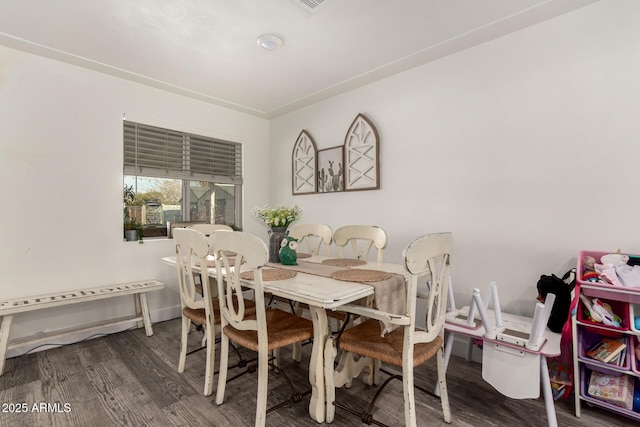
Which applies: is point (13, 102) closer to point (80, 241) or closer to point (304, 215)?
point (80, 241)

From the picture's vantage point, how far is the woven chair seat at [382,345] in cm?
153

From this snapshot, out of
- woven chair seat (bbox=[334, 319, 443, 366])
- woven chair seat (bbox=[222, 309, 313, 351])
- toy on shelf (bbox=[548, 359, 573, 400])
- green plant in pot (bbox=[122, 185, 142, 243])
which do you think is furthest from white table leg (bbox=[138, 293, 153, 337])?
toy on shelf (bbox=[548, 359, 573, 400])

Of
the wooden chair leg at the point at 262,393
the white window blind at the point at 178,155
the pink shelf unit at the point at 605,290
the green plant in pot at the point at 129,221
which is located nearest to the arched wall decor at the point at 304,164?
the white window blind at the point at 178,155

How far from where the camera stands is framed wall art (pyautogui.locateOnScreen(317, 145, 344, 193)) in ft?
11.3

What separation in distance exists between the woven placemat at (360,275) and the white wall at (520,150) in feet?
3.34

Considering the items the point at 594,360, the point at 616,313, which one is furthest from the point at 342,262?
the point at 616,313

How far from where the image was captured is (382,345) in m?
1.61

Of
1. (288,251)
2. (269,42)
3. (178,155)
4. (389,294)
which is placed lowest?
(389,294)

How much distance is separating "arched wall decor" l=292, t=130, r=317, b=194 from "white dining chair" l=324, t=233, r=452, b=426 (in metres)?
2.18

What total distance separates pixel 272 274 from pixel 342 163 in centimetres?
185

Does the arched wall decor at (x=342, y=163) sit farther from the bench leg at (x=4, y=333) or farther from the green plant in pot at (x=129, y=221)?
the bench leg at (x=4, y=333)

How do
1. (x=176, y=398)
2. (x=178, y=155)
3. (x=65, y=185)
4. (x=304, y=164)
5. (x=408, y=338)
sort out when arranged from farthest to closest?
(x=304, y=164) < (x=178, y=155) < (x=65, y=185) < (x=176, y=398) < (x=408, y=338)

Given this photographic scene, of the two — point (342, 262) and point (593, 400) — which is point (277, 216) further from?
point (593, 400)

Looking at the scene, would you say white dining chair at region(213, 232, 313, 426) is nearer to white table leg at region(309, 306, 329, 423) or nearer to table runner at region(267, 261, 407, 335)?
white table leg at region(309, 306, 329, 423)
